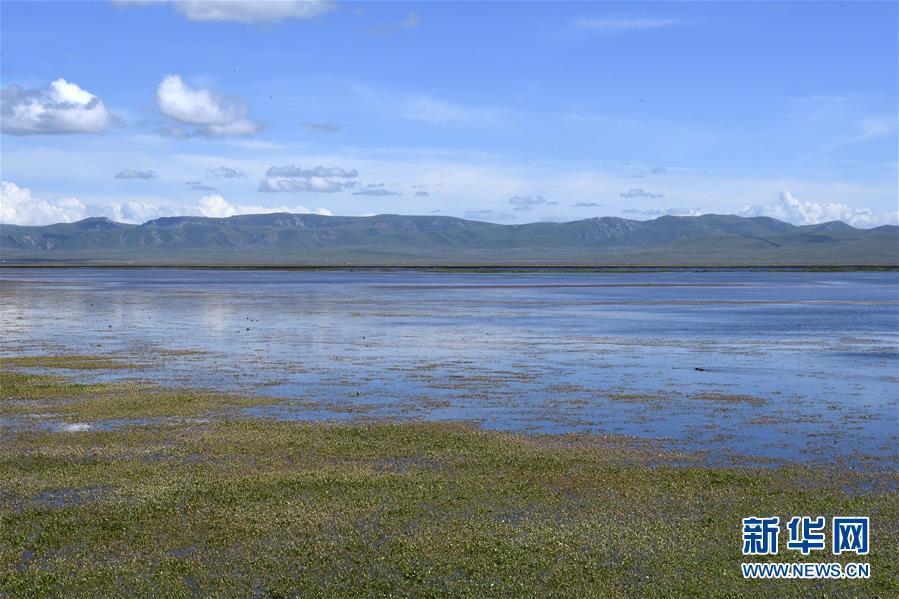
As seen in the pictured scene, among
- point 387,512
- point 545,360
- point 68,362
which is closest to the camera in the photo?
point 387,512

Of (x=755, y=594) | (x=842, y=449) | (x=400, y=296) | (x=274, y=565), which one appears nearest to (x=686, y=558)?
(x=755, y=594)

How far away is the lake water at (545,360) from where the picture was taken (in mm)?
26828

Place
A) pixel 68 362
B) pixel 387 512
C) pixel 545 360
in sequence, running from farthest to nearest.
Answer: pixel 545 360 → pixel 68 362 → pixel 387 512

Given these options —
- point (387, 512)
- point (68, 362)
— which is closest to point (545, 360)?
point (68, 362)

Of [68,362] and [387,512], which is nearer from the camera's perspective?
[387,512]

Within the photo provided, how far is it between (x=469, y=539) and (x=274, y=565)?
347 cm

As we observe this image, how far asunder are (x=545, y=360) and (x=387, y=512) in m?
24.1

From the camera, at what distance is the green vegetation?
557 inches

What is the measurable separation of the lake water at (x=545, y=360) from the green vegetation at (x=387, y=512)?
3218 mm

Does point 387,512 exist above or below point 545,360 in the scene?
below

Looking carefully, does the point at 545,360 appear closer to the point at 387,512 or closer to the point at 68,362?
the point at 68,362

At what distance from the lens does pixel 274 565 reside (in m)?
14.7

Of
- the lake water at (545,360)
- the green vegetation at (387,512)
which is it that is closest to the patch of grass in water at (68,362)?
the lake water at (545,360)

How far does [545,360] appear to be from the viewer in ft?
133
